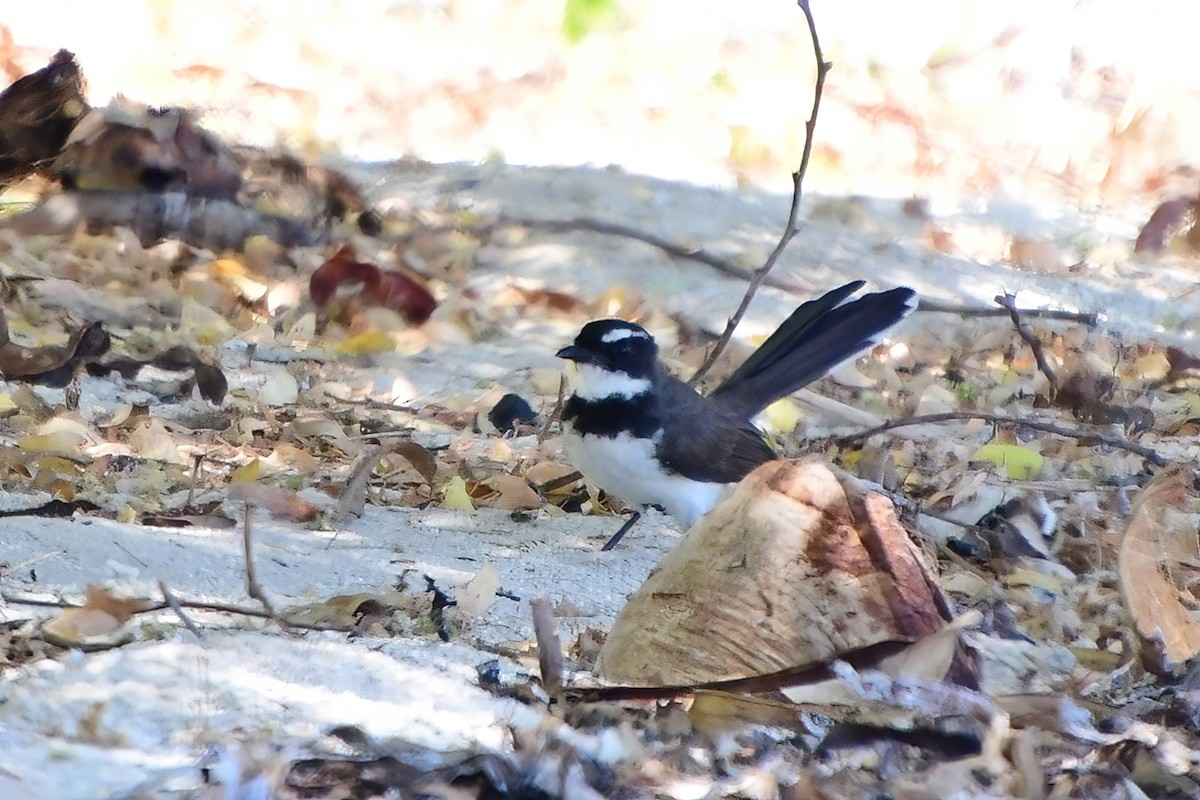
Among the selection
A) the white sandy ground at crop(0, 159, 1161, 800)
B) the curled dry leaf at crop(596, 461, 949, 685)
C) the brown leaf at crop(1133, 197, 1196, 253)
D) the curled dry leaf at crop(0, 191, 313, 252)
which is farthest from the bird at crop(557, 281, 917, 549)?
the brown leaf at crop(1133, 197, 1196, 253)

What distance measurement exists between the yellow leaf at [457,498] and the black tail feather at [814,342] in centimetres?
120

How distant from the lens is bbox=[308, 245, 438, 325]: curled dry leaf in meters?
6.70

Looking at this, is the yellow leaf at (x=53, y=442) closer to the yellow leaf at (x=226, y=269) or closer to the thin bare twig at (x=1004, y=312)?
the yellow leaf at (x=226, y=269)

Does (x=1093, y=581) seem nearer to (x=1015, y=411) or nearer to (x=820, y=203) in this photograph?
(x=1015, y=411)

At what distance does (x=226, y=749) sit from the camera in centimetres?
206

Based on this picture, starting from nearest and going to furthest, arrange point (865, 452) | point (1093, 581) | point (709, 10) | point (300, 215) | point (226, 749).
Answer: point (226, 749) → point (1093, 581) → point (865, 452) → point (300, 215) → point (709, 10)

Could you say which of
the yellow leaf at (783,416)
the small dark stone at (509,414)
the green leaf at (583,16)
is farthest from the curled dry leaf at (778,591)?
the green leaf at (583,16)

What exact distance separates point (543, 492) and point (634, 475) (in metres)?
0.45

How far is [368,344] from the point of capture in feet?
20.8

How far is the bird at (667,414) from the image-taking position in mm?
4504

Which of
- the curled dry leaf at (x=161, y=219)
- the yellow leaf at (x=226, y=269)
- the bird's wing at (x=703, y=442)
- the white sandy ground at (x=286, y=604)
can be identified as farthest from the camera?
the curled dry leaf at (x=161, y=219)

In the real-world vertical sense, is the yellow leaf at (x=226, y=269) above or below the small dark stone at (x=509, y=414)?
above

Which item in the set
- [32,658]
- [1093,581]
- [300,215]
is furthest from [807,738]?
[300,215]

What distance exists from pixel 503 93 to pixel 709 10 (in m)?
2.46
